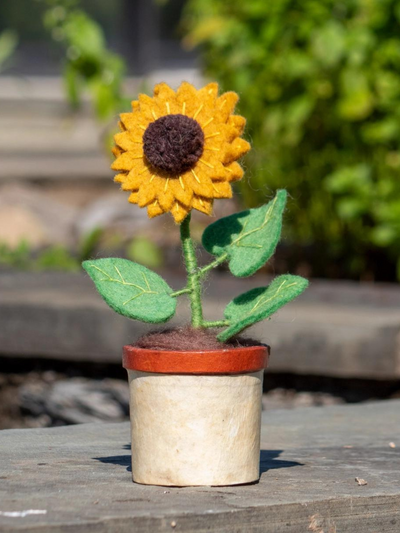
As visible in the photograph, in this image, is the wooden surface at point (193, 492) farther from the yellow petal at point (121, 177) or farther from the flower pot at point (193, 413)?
the yellow petal at point (121, 177)

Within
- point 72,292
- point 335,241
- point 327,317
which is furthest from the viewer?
point 335,241

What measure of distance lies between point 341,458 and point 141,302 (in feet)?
1.87

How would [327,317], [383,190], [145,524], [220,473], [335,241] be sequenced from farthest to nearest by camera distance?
[335,241]
[383,190]
[327,317]
[220,473]
[145,524]

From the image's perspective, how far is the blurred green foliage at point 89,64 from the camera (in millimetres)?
4172

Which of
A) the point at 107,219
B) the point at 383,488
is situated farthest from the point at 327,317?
the point at 107,219

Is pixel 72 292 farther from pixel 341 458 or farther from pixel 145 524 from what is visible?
pixel 145 524

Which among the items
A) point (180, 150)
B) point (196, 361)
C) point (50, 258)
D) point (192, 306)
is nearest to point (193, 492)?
point (196, 361)

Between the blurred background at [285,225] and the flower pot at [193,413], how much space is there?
30cm

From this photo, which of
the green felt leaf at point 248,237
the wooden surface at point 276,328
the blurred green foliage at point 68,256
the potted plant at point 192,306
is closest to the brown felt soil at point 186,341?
the potted plant at point 192,306

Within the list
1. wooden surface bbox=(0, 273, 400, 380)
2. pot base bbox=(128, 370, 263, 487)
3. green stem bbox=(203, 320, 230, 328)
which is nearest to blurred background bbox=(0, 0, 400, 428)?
wooden surface bbox=(0, 273, 400, 380)

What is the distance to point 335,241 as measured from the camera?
407 centimetres

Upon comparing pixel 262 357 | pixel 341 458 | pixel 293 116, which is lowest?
pixel 341 458

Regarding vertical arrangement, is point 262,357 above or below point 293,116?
below

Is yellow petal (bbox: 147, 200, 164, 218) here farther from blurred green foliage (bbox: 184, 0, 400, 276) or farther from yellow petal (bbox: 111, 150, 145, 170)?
blurred green foliage (bbox: 184, 0, 400, 276)
